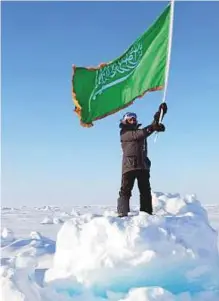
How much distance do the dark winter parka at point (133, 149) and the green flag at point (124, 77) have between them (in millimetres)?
515

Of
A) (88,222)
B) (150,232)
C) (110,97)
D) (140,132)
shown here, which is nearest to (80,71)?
(110,97)

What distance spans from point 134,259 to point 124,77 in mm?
2723

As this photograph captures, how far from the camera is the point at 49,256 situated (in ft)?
22.1

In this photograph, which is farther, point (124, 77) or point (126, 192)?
point (124, 77)

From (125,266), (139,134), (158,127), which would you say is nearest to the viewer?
(125,266)

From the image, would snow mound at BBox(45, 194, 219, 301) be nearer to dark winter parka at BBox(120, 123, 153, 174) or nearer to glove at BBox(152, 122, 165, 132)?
dark winter parka at BBox(120, 123, 153, 174)

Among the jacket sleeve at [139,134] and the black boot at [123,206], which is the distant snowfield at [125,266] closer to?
the black boot at [123,206]

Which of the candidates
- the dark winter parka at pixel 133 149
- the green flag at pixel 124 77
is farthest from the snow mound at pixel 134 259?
the green flag at pixel 124 77

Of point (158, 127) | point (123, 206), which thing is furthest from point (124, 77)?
point (123, 206)

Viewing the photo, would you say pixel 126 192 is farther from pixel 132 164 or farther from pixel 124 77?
pixel 124 77

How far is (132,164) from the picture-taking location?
20.9ft

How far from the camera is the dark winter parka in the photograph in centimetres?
633

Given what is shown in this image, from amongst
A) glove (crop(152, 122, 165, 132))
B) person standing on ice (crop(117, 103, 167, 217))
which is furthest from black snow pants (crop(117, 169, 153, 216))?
glove (crop(152, 122, 165, 132))

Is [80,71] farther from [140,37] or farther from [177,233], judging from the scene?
[177,233]
